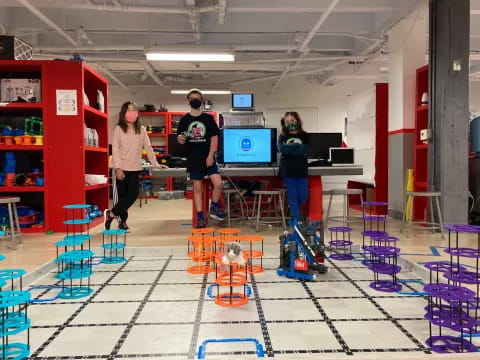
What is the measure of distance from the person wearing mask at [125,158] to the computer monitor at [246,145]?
95 cm

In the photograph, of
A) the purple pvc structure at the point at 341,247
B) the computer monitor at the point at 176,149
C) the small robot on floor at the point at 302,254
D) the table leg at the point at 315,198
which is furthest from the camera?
the computer monitor at the point at 176,149

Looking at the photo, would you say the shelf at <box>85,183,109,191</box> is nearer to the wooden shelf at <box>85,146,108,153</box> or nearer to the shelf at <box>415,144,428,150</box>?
the wooden shelf at <box>85,146,108,153</box>

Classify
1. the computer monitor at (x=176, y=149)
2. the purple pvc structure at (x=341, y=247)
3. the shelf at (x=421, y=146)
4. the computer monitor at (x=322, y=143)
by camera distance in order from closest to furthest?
the purple pvc structure at (x=341, y=247) < the shelf at (x=421, y=146) < the computer monitor at (x=176, y=149) < the computer monitor at (x=322, y=143)

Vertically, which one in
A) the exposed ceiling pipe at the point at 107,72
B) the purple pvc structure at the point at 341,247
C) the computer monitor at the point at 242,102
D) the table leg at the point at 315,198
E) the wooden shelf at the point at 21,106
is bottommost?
the purple pvc structure at the point at 341,247

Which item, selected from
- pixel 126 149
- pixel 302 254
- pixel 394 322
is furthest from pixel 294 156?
pixel 394 322

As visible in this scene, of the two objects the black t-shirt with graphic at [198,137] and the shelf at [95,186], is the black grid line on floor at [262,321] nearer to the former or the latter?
A: the black t-shirt with graphic at [198,137]

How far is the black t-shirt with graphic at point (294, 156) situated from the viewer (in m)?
4.29

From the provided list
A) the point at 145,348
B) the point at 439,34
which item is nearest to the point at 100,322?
the point at 145,348

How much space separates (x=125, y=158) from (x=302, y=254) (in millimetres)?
2337

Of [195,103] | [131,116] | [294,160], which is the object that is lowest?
[294,160]

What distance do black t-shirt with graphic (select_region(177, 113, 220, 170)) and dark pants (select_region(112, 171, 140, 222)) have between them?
0.62m

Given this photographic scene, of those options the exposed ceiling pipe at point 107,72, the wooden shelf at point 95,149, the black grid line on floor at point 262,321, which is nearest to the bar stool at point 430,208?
the black grid line on floor at point 262,321

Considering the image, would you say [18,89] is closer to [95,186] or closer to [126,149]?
[95,186]

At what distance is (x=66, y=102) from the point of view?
15.5 feet
